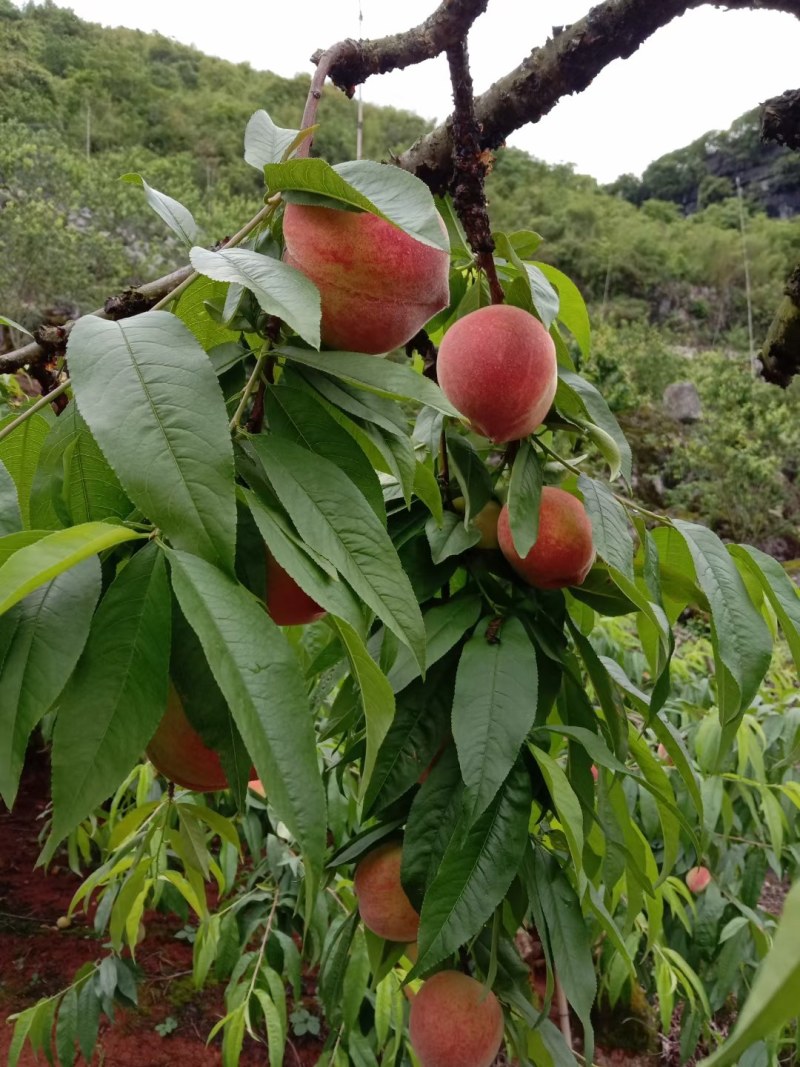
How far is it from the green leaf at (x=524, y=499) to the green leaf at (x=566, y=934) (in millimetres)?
203

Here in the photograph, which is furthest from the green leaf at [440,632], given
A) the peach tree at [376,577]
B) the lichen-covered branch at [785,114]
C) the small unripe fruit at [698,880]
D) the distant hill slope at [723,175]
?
the distant hill slope at [723,175]

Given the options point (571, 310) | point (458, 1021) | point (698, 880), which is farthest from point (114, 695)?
point (698, 880)

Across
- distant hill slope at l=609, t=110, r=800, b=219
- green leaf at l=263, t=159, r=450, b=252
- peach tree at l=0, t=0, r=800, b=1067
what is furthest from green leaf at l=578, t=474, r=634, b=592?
→ distant hill slope at l=609, t=110, r=800, b=219

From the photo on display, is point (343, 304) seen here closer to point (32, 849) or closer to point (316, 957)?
point (316, 957)

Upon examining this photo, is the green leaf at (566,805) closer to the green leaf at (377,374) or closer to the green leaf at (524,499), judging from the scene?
the green leaf at (524,499)

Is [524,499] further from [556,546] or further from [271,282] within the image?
[271,282]

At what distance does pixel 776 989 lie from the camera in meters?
0.09

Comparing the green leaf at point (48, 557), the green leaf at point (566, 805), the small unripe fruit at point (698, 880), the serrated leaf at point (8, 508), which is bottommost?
the small unripe fruit at point (698, 880)

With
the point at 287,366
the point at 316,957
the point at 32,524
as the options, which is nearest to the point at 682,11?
the point at 287,366

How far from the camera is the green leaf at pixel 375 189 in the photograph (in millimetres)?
308

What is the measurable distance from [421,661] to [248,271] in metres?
0.17

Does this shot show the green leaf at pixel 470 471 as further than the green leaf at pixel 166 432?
Yes

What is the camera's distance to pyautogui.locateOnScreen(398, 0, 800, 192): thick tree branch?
0.51 m

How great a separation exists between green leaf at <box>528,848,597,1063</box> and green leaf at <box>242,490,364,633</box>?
0.27 metres
